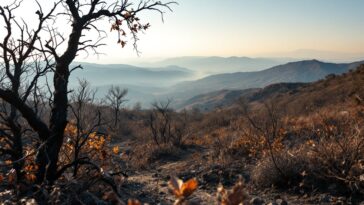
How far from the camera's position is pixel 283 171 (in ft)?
24.3

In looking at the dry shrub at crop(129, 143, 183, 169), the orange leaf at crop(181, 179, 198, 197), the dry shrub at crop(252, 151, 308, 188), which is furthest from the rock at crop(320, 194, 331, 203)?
the dry shrub at crop(129, 143, 183, 169)

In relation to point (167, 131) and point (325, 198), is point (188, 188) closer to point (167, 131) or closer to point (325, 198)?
point (325, 198)

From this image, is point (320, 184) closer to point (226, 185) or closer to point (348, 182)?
point (348, 182)

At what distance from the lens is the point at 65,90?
639 centimetres

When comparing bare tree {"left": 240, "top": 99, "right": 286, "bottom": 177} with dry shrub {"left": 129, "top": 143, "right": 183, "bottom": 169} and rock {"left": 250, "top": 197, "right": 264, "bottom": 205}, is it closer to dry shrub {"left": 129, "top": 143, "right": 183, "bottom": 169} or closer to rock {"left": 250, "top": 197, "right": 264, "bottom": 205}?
rock {"left": 250, "top": 197, "right": 264, "bottom": 205}

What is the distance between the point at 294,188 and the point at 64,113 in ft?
13.0

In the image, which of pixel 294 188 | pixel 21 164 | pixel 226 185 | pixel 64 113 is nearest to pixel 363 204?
pixel 294 188

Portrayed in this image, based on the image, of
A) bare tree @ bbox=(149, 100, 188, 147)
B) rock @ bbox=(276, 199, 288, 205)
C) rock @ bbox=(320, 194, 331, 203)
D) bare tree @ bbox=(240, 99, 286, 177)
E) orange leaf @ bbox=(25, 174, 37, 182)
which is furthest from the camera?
bare tree @ bbox=(149, 100, 188, 147)

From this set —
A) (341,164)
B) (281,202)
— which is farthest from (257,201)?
(341,164)

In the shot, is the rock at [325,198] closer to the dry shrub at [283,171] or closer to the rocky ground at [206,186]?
the rocky ground at [206,186]

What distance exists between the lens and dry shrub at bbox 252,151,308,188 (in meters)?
7.30

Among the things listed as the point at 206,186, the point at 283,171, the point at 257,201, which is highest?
the point at 283,171

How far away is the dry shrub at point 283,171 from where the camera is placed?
7301 mm

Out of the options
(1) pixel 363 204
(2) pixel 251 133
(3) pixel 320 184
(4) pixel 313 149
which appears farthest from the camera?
(2) pixel 251 133
